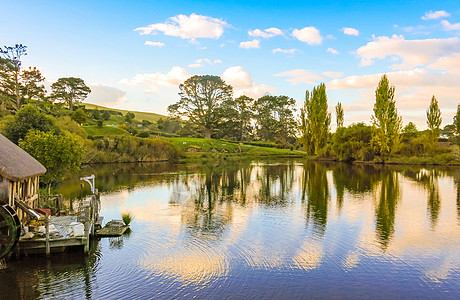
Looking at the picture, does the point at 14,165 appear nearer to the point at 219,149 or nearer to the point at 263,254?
the point at 263,254

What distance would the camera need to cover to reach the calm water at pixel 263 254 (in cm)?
1280

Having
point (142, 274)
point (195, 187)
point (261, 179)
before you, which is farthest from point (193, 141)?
point (142, 274)

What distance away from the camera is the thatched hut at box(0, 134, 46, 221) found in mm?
15227

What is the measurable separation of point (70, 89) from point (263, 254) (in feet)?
376

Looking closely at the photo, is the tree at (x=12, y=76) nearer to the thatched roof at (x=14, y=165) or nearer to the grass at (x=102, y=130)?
the grass at (x=102, y=130)

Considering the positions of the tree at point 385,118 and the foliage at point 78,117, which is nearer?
the tree at point 385,118

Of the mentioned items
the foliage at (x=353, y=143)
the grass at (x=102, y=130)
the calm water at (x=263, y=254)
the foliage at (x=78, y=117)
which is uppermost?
the foliage at (x=78, y=117)

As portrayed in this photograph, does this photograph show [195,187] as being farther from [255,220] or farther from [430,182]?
[430,182]

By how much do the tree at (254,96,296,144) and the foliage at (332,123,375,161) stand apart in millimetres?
47747

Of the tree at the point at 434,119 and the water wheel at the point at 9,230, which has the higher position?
the tree at the point at 434,119

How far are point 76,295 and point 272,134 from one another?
121m

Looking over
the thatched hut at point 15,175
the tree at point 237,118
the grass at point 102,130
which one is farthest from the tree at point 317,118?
the thatched hut at point 15,175

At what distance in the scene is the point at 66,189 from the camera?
35.2 m

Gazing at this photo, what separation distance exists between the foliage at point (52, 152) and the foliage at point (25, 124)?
25.4ft
